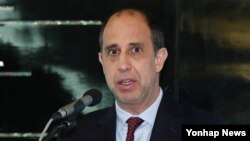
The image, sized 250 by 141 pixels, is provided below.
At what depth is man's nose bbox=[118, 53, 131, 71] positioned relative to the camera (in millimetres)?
1800

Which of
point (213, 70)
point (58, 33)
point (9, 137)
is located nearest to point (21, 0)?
point (58, 33)

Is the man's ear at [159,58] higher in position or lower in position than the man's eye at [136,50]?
lower

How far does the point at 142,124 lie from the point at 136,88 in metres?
0.19

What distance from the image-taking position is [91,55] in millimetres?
2543

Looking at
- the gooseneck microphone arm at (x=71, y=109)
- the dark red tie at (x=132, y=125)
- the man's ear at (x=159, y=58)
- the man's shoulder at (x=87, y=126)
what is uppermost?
the man's ear at (x=159, y=58)

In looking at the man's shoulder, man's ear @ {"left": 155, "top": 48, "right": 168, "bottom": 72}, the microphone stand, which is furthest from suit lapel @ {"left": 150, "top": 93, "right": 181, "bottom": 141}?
the microphone stand

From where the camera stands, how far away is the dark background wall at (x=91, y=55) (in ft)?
7.93

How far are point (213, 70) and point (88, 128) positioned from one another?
82cm

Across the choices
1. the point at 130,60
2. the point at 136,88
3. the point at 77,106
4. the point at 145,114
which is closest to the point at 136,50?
the point at 130,60

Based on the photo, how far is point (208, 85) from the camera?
7.98 feet

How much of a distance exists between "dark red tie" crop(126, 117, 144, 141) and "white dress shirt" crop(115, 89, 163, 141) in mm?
17

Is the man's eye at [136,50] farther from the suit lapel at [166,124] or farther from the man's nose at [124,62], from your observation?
the suit lapel at [166,124]

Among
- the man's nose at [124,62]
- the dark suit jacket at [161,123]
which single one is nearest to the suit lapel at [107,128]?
the dark suit jacket at [161,123]

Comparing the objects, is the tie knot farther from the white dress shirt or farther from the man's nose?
the man's nose
